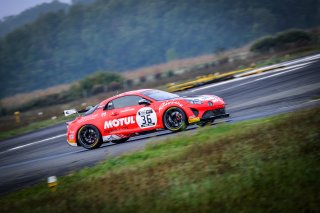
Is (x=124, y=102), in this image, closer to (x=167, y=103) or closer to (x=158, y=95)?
(x=158, y=95)

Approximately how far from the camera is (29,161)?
15070mm

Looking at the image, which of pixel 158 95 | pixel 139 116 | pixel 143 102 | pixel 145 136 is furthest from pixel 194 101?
pixel 145 136

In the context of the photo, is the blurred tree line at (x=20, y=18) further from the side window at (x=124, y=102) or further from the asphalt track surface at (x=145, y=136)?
the side window at (x=124, y=102)

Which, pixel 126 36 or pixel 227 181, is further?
pixel 126 36

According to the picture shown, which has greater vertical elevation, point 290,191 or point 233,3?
point 233,3

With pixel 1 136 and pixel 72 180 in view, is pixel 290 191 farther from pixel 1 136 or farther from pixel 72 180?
pixel 1 136

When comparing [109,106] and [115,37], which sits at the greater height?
[115,37]

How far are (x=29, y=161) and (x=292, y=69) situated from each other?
43.8 ft

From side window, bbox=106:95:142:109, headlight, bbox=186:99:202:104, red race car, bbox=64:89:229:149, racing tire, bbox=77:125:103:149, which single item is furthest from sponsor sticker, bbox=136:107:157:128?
racing tire, bbox=77:125:103:149

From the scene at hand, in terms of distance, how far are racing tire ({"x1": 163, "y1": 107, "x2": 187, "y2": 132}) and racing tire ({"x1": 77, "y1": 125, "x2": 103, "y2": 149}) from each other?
245 cm

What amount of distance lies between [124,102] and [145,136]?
1.59m

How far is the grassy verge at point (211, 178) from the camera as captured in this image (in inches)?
268

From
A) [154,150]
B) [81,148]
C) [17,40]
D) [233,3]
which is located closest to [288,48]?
[81,148]

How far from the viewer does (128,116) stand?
1404 centimetres
